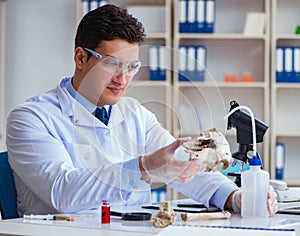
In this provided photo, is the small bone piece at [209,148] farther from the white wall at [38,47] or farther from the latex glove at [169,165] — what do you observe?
the white wall at [38,47]

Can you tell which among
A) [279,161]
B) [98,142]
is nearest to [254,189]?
[98,142]

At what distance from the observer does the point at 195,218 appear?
1.71m

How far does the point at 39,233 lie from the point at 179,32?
3402mm

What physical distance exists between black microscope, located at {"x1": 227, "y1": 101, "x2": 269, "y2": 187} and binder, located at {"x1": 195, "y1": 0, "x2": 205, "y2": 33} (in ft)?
9.29

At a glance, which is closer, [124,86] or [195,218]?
[195,218]

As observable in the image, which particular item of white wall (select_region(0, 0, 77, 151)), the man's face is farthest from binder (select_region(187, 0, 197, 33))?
the man's face

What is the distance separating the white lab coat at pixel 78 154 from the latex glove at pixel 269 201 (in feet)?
0.14

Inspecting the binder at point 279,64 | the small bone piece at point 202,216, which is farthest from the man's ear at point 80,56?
the binder at point 279,64

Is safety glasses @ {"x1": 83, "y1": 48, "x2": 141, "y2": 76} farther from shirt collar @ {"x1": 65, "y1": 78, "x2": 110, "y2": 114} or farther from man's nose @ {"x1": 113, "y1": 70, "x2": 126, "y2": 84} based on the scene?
shirt collar @ {"x1": 65, "y1": 78, "x2": 110, "y2": 114}

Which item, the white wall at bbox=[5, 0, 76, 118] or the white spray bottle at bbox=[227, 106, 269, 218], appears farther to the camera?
the white wall at bbox=[5, 0, 76, 118]

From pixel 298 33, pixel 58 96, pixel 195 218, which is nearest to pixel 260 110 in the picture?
pixel 298 33

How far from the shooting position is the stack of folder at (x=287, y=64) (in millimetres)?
4746

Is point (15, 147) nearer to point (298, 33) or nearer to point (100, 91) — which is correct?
point (100, 91)

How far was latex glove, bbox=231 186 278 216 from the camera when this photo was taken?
1.82 m
